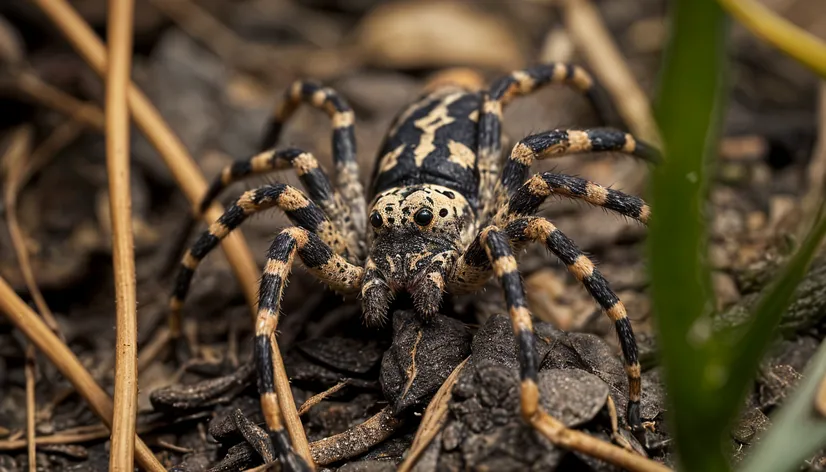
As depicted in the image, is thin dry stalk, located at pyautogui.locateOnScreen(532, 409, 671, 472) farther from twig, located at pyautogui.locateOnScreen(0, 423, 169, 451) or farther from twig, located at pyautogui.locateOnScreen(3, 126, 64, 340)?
twig, located at pyautogui.locateOnScreen(3, 126, 64, 340)

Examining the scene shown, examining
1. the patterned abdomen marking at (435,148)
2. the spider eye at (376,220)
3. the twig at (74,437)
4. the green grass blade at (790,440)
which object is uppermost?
the patterned abdomen marking at (435,148)

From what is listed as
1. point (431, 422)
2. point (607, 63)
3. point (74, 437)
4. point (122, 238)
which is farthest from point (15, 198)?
point (607, 63)

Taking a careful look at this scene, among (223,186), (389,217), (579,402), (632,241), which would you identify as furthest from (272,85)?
(579,402)

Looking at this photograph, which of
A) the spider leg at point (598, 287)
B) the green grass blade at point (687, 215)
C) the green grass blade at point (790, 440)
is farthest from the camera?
the spider leg at point (598, 287)

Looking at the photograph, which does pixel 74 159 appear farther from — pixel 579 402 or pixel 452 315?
pixel 579 402

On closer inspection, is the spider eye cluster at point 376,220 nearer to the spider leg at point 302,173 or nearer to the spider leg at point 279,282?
the spider leg at point 279,282

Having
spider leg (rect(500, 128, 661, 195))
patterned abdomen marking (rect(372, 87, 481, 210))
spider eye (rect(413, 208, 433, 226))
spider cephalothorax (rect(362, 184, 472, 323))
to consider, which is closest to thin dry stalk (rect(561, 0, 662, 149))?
spider leg (rect(500, 128, 661, 195))

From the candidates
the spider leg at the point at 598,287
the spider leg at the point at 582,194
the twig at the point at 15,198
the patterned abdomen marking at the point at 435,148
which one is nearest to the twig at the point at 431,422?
the spider leg at the point at 598,287
